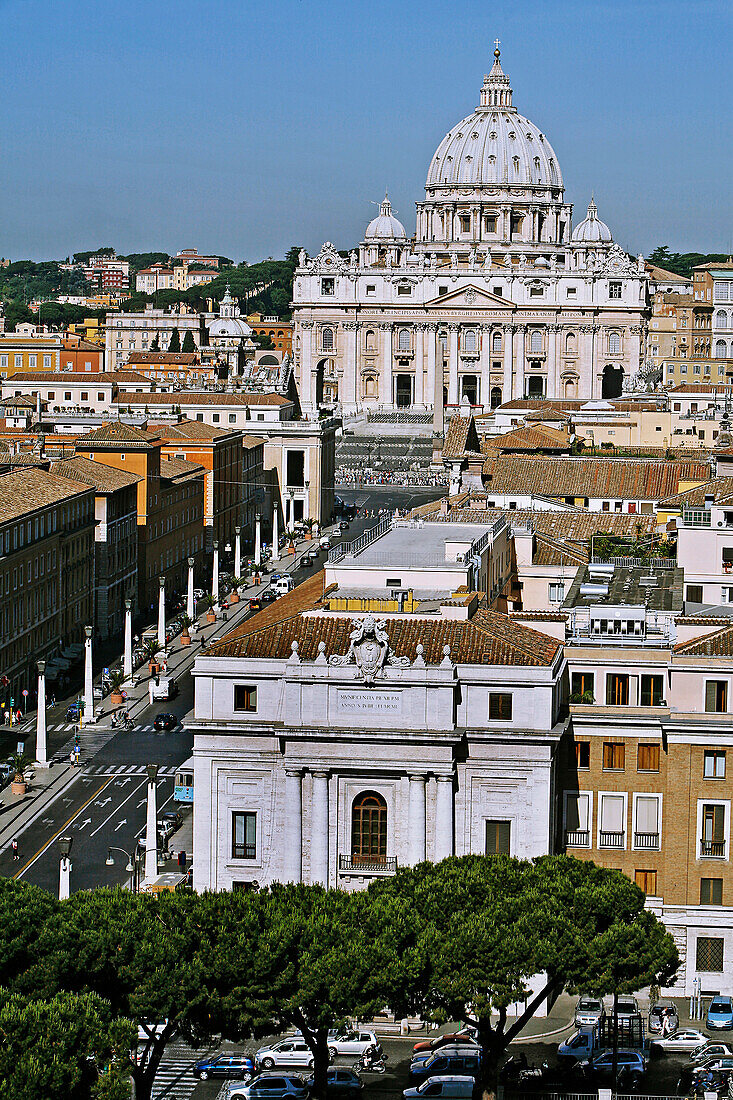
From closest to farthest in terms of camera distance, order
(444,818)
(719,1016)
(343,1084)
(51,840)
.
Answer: (343,1084), (719,1016), (444,818), (51,840)

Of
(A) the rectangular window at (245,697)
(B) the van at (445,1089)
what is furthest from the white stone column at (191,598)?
(B) the van at (445,1089)

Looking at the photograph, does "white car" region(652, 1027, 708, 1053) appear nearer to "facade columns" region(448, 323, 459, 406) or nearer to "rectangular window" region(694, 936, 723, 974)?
"rectangular window" region(694, 936, 723, 974)

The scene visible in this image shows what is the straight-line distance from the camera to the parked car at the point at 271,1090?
2722 centimetres

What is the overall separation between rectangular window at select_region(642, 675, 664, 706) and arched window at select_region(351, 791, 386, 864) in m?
4.29

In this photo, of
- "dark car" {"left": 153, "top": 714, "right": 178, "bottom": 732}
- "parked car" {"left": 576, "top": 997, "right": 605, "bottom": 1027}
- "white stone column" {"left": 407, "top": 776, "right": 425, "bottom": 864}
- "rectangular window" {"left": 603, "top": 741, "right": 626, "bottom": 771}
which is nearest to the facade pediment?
"dark car" {"left": 153, "top": 714, "right": 178, "bottom": 732}

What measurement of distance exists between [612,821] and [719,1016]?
341 cm

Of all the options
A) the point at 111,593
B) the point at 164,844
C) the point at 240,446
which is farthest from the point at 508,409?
the point at 164,844

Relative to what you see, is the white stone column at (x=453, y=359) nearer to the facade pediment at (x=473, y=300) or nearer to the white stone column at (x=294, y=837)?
the facade pediment at (x=473, y=300)

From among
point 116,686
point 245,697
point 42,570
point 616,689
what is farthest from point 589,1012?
point 42,570

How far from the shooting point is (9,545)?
5459 centimetres

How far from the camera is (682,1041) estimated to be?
29688 mm

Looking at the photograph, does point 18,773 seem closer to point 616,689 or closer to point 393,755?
point 393,755

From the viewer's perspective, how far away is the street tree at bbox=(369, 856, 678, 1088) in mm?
26703

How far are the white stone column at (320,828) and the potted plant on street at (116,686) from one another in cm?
2303
